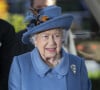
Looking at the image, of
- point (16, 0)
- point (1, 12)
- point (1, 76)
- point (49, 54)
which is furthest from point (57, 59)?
point (16, 0)

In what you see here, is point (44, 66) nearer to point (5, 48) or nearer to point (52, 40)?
point (52, 40)

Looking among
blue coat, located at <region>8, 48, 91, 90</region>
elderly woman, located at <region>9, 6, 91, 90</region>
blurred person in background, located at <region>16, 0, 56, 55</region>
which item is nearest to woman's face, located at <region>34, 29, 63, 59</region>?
elderly woman, located at <region>9, 6, 91, 90</region>

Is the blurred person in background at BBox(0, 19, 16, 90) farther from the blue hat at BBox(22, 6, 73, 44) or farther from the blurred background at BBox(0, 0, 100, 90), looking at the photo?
the blurred background at BBox(0, 0, 100, 90)

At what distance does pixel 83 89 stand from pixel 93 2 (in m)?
4.40

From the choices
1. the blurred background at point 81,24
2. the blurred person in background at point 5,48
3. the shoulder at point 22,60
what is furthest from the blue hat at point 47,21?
the blurred background at point 81,24

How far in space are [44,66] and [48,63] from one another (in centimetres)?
4

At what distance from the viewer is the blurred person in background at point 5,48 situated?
17.2 feet

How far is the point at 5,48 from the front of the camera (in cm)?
526

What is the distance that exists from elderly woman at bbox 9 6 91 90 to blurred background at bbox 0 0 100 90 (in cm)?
438

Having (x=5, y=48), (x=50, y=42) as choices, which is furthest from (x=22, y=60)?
(x=5, y=48)

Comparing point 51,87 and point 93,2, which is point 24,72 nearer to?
point 51,87

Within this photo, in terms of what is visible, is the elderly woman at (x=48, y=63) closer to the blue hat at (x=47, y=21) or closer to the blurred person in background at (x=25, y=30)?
the blue hat at (x=47, y=21)

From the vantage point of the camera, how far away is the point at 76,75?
4.34m

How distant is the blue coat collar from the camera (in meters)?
4.29
